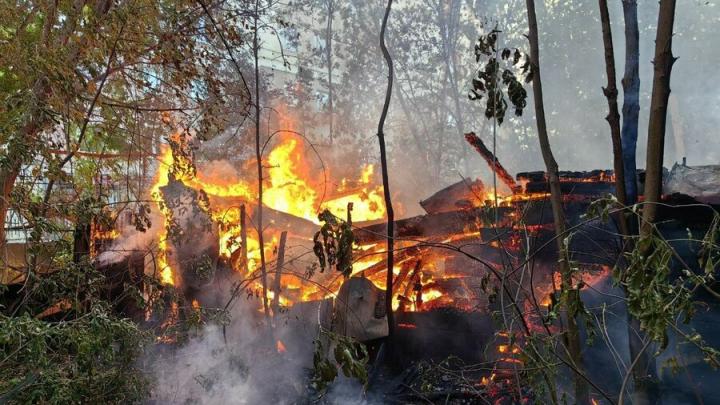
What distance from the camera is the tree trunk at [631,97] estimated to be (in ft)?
17.1

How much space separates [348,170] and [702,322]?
53.4ft

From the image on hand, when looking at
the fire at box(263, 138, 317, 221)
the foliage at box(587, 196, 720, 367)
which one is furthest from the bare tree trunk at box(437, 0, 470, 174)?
the foliage at box(587, 196, 720, 367)

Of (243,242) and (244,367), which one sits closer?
(244,367)

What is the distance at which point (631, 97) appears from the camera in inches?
208

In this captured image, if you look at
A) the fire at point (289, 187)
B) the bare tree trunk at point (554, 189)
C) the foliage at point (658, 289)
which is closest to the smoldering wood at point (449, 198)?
the fire at point (289, 187)

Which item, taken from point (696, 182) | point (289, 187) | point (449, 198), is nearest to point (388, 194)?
point (449, 198)

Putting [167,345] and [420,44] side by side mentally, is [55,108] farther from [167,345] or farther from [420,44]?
[420,44]

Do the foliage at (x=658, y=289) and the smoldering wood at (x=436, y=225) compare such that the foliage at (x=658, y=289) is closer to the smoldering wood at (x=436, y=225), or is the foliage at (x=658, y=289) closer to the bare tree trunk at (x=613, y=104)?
the bare tree trunk at (x=613, y=104)

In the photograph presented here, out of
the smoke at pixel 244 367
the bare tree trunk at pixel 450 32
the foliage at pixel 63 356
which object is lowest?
the smoke at pixel 244 367

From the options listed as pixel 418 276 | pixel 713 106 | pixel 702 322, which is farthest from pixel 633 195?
pixel 713 106

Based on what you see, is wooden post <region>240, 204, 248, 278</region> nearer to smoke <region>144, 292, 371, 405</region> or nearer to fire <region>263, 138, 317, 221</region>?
smoke <region>144, 292, 371, 405</region>

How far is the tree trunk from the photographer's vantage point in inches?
205

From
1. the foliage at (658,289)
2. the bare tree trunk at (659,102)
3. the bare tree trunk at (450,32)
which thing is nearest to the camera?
the foliage at (658,289)

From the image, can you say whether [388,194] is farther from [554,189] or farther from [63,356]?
[63,356]
